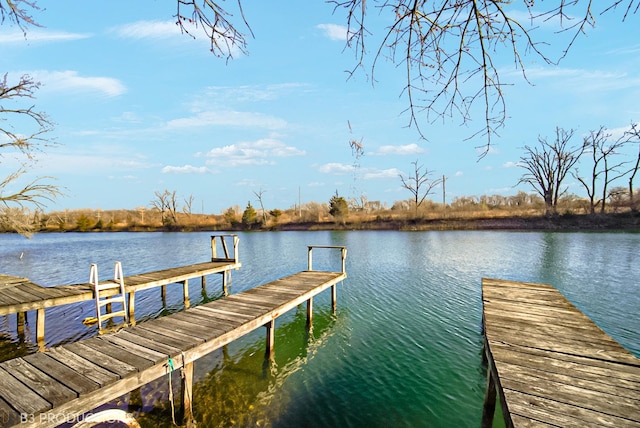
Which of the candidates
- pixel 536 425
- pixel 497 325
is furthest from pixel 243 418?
pixel 497 325

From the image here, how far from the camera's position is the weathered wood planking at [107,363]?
2961mm

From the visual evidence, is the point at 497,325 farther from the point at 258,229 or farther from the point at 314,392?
the point at 258,229

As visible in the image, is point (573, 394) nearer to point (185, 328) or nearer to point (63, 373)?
point (185, 328)

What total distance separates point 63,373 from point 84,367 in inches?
7.6

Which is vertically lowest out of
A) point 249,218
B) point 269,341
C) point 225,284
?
point 225,284

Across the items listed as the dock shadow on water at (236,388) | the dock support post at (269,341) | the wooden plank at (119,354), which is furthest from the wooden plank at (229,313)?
the wooden plank at (119,354)

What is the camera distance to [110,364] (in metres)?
3.69

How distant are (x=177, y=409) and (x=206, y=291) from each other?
25.8ft

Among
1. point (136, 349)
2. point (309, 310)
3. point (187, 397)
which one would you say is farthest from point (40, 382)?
point (309, 310)

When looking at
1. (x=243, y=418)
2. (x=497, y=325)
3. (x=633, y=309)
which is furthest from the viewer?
(x=633, y=309)

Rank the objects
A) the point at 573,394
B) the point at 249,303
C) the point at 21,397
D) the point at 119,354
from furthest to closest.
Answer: the point at 249,303 < the point at 119,354 < the point at 21,397 < the point at 573,394

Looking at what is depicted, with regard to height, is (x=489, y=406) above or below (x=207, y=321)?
below

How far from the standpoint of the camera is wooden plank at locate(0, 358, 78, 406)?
9.88 ft

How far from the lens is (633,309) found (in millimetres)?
8445
